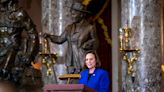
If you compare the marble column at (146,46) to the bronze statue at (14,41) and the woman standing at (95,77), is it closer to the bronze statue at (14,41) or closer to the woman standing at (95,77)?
the bronze statue at (14,41)

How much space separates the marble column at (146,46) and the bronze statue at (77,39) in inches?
25.2

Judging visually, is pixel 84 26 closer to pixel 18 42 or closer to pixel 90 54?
pixel 18 42

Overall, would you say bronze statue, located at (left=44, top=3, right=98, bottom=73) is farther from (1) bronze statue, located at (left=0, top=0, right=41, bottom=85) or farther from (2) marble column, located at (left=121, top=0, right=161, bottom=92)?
(1) bronze statue, located at (left=0, top=0, right=41, bottom=85)

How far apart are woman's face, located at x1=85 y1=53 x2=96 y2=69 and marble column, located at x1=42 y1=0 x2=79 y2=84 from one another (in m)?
3.33

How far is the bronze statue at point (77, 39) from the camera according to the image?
8.58 m

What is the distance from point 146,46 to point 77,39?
1075 mm

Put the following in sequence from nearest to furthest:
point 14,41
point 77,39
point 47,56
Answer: point 77,39, point 47,56, point 14,41

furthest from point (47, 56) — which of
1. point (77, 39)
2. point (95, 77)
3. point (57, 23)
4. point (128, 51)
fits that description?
point (95, 77)

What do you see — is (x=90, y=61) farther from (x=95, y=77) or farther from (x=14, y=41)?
(x=14, y=41)

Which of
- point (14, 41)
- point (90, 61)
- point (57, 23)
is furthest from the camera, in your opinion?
point (14, 41)

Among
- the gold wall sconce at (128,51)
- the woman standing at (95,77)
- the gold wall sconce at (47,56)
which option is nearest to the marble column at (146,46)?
the gold wall sconce at (128,51)

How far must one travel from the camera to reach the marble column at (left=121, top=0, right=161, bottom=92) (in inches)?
328

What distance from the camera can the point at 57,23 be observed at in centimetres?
911

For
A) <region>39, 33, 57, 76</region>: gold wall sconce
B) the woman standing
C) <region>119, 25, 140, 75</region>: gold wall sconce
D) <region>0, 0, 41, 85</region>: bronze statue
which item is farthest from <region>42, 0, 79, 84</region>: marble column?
the woman standing
